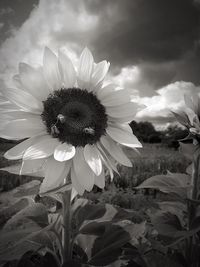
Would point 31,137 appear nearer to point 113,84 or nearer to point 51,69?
point 51,69

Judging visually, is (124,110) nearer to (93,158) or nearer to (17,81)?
(93,158)

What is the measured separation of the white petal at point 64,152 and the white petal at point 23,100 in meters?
0.21

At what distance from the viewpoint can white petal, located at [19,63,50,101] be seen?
1405mm

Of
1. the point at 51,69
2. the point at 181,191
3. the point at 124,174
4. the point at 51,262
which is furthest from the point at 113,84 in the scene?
the point at 124,174

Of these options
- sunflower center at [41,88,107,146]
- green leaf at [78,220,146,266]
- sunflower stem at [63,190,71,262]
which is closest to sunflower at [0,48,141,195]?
sunflower center at [41,88,107,146]

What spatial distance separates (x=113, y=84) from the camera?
1529 mm

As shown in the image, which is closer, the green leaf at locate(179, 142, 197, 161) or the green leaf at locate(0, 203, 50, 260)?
the green leaf at locate(0, 203, 50, 260)

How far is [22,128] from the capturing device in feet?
4.58

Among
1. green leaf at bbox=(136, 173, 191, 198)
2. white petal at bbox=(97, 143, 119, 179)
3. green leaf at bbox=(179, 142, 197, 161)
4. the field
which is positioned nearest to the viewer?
white petal at bbox=(97, 143, 119, 179)

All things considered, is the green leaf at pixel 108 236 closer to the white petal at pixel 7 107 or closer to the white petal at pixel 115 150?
the white petal at pixel 115 150

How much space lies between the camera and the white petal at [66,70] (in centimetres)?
146

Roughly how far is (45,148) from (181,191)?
89 centimetres

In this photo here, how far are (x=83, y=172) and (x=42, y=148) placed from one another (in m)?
0.20

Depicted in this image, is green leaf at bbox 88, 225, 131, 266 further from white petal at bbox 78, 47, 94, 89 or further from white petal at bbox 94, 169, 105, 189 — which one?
white petal at bbox 78, 47, 94, 89
